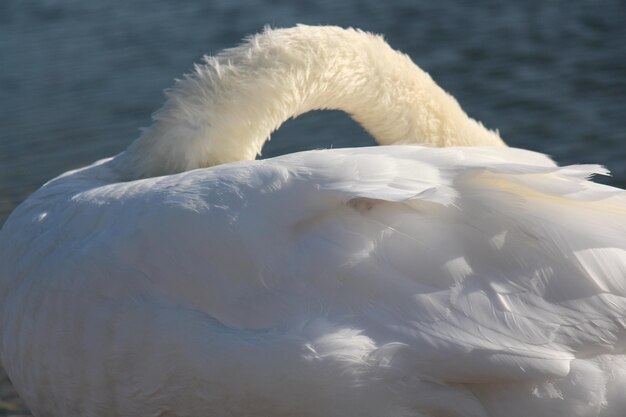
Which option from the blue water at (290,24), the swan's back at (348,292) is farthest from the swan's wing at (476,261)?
the blue water at (290,24)

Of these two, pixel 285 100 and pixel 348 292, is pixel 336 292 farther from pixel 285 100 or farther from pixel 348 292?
pixel 285 100

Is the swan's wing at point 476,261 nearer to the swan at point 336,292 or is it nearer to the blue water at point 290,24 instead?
the swan at point 336,292

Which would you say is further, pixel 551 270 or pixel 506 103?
pixel 506 103

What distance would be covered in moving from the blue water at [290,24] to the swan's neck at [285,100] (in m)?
1.88

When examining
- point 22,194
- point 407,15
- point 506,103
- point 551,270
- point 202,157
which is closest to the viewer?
point 551,270

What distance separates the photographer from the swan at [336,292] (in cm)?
287

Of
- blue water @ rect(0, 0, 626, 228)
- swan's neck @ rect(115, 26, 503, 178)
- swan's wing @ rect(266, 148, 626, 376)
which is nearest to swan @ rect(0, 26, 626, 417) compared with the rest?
swan's wing @ rect(266, 148, 626, 376)

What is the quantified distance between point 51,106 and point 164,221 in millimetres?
3961

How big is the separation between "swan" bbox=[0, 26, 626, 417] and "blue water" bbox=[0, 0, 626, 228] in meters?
2.71

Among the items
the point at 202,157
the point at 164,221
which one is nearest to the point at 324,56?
the point at 202,157

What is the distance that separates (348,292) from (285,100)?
1.23m

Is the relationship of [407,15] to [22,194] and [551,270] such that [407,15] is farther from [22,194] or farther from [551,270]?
[551,270]

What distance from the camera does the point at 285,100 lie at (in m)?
4.04

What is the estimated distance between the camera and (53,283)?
3.34 metres
